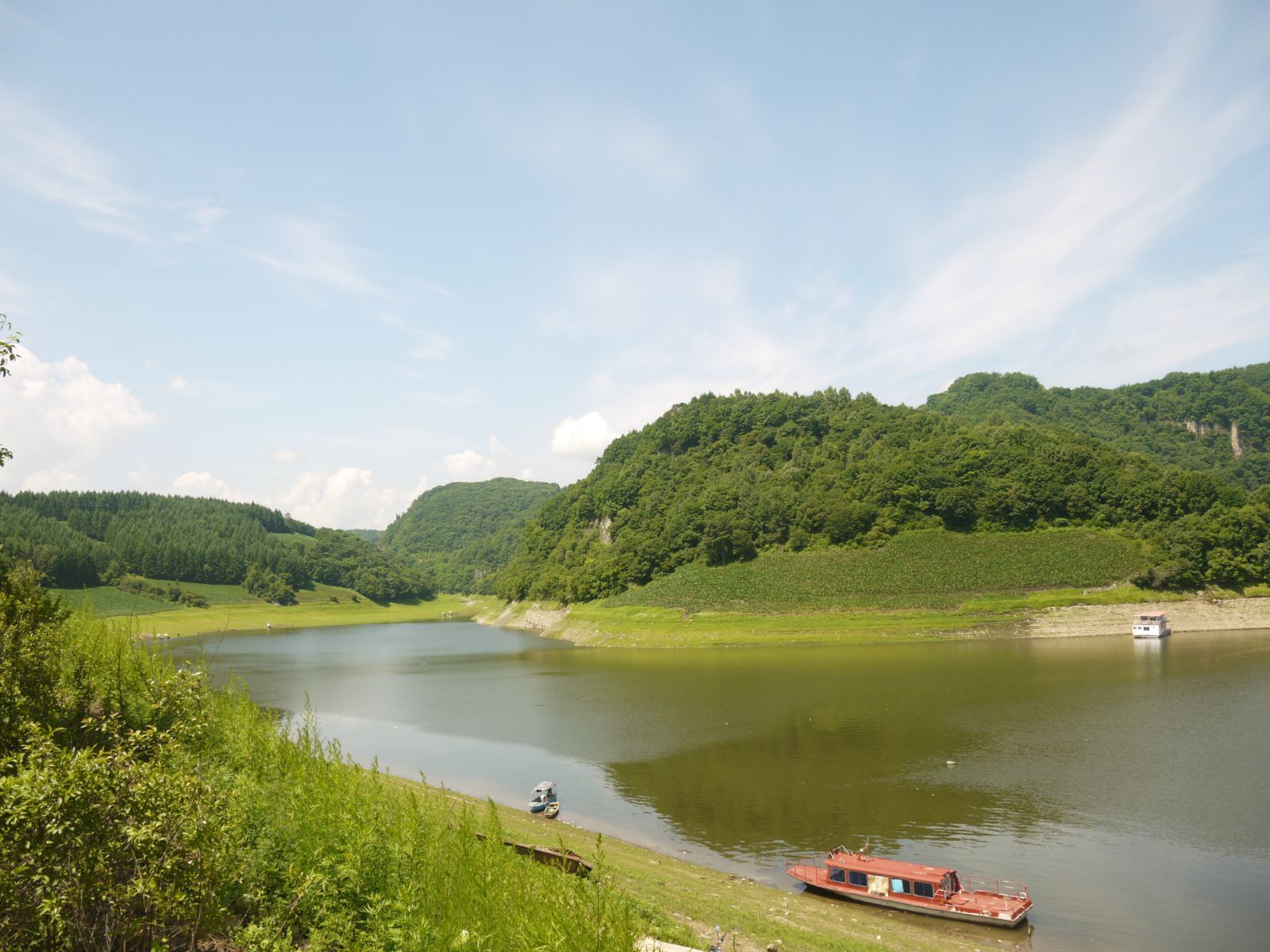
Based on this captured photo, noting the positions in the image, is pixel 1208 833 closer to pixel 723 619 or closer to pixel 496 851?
pixel 496 851

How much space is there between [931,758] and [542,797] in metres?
18.5

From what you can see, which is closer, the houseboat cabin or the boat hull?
the boat hull

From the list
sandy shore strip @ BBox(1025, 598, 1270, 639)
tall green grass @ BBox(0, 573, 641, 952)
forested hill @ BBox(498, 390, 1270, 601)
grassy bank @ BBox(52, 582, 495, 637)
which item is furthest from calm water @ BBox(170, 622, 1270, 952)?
grassy bank @ BBox(52, 582, 495, 637)

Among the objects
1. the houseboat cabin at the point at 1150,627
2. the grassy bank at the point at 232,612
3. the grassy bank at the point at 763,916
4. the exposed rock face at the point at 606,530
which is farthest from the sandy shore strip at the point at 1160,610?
the grassy bank at the point at 232,612

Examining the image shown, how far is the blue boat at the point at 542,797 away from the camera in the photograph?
31.8 metres

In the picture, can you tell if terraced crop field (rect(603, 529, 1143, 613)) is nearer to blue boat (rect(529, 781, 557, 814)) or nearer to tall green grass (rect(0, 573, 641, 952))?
blue boat (rect(529, 781, 557, 814))

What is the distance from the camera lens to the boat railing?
22.0 meters

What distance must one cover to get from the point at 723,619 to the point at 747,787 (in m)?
63.7

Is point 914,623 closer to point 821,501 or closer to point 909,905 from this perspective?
point 821,501

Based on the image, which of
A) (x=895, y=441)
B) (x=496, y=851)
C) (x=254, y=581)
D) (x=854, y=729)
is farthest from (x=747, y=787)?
(x=254, y=581)

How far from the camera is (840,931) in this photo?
19.7 m

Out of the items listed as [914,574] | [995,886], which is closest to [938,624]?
[914,574]

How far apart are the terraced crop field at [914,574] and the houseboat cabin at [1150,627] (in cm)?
1088

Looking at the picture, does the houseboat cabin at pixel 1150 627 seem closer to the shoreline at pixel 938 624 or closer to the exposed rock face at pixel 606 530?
the shoreline at pixel 938 624
